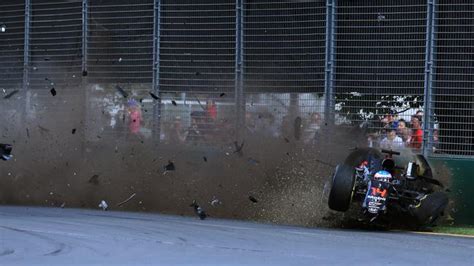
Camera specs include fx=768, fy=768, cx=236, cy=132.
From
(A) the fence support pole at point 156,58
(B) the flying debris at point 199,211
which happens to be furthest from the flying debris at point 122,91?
(B) the flying debris at point 199,211

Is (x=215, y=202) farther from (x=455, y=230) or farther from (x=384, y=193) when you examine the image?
(x=455, y=230)

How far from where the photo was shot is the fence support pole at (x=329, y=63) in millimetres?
14078

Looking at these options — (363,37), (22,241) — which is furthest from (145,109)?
(22,241)

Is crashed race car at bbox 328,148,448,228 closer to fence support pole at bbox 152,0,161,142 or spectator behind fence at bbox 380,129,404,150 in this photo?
spectator behind fence at bbox 380,129,404,150

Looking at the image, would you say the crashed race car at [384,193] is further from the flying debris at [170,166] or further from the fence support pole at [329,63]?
the flying debris at [170,166]

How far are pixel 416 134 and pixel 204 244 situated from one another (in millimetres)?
5167

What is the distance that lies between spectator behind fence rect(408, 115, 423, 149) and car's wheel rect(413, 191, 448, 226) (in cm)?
178

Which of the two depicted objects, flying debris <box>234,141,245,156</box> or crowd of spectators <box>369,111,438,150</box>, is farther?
flying debris <box>234,141,245,156</box>

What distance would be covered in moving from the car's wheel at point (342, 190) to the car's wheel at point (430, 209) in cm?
102

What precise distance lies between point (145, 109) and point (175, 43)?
1.48m

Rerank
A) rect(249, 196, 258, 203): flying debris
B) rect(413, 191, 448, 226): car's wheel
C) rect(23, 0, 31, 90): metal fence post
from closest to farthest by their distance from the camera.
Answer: rect(413, 191, 448, 226): car's wheel < rect(249, 196, 258, 203): flying debris < rect(23, 0, 31, 90): metal fence post

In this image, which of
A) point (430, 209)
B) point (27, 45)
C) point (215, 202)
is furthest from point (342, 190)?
point (27, 45)

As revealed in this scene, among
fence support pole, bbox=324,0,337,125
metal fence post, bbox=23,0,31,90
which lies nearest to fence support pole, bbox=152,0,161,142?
metal fence post, bbox=23,0,31,90

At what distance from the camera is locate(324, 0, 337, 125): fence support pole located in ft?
46.2
